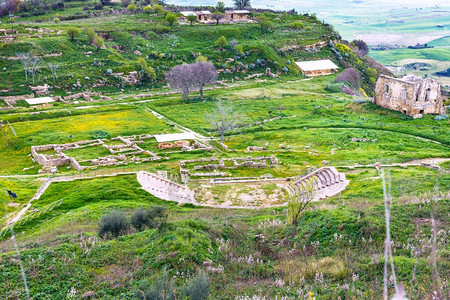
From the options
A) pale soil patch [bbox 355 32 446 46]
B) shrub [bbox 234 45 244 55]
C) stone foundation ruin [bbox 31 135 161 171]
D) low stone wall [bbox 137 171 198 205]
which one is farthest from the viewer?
pale soil patch [bbox 355 32 446 46]

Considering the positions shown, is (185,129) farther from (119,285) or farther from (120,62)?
(119,285)

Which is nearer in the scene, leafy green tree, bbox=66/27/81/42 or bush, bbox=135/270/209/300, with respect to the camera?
bush, bbox=135/270/209/300

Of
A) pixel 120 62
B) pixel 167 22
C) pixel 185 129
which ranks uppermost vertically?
pixel 167 22

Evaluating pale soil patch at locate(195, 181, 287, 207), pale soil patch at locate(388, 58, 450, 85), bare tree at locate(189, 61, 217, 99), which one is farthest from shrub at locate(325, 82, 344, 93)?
pale soil patch at locate(195, 181, 287, 207)

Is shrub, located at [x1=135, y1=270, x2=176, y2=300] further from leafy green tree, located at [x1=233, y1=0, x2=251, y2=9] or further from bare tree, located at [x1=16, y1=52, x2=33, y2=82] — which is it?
leafy green tree, located at [x1=233, y1=0, x2=251, y2=9]

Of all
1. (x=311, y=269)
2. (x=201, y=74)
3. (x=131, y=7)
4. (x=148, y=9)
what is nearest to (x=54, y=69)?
(x=201, y=74)

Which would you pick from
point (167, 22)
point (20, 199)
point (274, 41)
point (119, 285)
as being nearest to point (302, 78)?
point (274, 41)

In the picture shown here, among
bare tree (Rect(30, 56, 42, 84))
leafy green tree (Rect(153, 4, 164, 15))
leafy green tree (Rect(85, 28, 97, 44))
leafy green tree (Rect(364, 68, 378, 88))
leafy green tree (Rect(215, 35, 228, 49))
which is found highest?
leafy green tree (Rect(153, 4, 164, 15))
